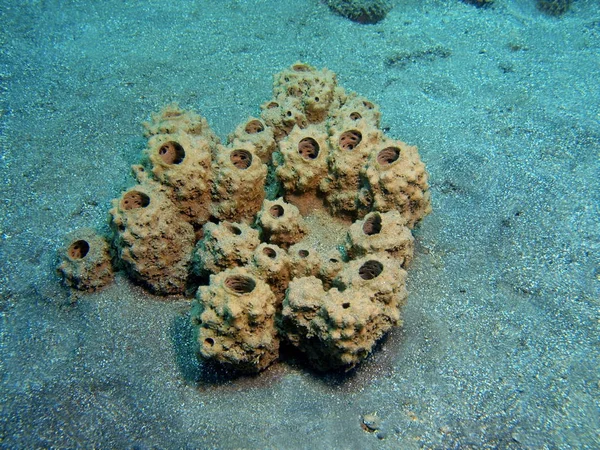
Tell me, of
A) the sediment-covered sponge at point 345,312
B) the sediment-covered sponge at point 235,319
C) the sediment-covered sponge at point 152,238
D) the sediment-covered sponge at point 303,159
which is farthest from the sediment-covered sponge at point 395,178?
the sediment-covered sponge at point 152,238

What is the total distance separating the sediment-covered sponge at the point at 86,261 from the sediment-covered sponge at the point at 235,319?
1.24 meters

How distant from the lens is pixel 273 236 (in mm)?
3156

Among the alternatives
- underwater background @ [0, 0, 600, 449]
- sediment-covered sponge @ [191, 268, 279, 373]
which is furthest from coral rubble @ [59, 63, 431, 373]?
underwater background @ [0, 0, 600, 449]

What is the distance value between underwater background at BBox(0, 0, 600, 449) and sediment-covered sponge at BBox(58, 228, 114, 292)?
0.43 ft

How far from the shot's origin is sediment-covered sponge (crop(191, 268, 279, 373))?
255cm

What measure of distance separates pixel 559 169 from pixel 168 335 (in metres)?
4.42

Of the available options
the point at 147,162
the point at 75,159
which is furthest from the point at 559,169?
the point at 75,159

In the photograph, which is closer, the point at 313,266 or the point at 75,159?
the point at 313,266

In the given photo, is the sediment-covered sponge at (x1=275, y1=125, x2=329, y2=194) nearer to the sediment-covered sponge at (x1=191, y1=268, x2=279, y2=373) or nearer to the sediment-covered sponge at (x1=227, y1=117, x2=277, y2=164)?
the sediment-covered sponge at (x1=227, y1=117, x2=277, y2=164)

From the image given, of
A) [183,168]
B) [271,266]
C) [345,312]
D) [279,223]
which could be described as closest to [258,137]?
[183,168]

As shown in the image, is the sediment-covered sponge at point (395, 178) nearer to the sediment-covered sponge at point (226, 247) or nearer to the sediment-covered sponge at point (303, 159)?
the sediment-covered sponge at point (303, 159)

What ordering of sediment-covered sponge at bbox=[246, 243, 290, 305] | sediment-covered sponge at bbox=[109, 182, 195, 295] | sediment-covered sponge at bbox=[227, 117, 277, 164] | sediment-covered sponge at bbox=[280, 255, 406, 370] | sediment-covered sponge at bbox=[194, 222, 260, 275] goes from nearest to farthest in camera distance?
sediment-covered sponge at bbox=[280, 255, 406, 370], sediment-covered sponge at bbox=[246, 243, 290, 305], sediment-covered sponge at bbox=[194, 222, 260, 275], sediment-covered sponge at bbox=[109, 182, 195, 295], sediment-covered sponge at bbox=[227, 117, 277, 164]

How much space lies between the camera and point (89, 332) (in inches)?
125

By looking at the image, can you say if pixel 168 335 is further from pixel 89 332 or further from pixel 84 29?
pixel 84 29
